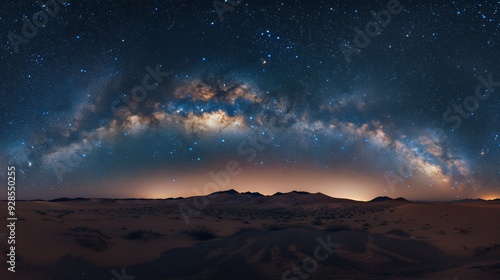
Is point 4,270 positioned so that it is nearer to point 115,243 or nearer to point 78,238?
point 78,238

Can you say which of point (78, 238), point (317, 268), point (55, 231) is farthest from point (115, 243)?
point (317, 268)

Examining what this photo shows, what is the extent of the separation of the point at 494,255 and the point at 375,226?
8.16 m

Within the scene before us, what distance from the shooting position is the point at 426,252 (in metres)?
10.9

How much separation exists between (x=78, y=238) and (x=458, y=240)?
1509cm

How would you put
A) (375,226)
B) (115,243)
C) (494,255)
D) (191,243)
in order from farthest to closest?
(375,226), (191,243), (115,243), (494,255)

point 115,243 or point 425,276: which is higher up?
point 115,243

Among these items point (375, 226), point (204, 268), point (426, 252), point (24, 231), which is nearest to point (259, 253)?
point (204, 268)

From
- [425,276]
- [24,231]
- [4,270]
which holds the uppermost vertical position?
[24,231]

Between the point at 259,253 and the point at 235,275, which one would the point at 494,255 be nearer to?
the point at 259,253

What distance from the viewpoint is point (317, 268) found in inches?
353

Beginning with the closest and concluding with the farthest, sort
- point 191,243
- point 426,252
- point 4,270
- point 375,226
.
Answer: point 4,270 < point 426,252 < point 191,243 < point 375,226

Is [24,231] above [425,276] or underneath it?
above

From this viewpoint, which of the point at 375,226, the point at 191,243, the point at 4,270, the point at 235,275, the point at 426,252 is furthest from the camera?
the point at 375,226

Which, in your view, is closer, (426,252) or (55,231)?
(426,252)
